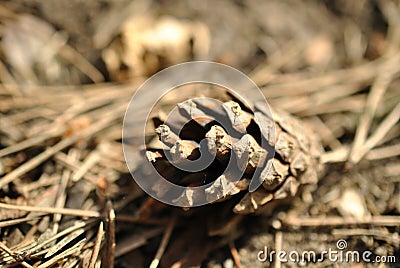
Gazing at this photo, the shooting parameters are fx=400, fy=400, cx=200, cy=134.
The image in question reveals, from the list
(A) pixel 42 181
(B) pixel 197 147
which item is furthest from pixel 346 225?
(A) pixel 42 181

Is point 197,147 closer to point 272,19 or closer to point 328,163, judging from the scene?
point 328,163

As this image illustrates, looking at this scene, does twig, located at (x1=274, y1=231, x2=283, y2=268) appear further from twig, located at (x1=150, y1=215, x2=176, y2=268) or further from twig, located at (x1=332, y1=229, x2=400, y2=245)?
twig, located at (x1=150, y1=215, x2=176, y2=268)

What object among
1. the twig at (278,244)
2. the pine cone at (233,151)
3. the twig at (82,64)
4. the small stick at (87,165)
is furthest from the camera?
the twig at (82,64)

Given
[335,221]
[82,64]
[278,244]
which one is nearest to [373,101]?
[335,221]

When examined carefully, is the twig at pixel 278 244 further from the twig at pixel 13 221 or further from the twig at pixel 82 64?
the twig at pixel 82 64

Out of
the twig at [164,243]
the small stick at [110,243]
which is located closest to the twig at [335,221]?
the twig at [164,243]
